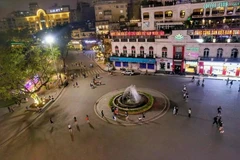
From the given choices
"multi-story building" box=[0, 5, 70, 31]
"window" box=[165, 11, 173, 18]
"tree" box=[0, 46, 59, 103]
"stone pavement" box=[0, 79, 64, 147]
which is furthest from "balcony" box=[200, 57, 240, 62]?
"multi-story building" box=[0, 5, 70, 31]

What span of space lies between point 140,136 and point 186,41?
93.8 feet

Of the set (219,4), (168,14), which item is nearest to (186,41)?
(219,4)

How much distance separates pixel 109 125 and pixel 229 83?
2772cm

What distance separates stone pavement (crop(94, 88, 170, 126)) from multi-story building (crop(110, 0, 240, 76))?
14.0 m

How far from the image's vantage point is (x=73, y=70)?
183 ft

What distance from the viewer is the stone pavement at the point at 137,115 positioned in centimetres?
2703

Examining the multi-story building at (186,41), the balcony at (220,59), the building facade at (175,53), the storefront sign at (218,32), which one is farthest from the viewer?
the building facade at (175,53)

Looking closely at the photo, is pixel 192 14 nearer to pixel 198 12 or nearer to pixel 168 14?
pixel 198 12

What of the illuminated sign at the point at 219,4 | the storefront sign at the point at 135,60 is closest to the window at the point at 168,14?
the illuminated sign at the point at 219,4

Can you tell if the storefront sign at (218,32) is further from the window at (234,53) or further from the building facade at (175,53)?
the window at (234,53)

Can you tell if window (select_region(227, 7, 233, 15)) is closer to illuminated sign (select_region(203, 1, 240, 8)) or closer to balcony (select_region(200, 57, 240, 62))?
illuminated sign (select_region(203, 1, 240, 8))

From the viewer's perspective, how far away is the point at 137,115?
28547 millimetres

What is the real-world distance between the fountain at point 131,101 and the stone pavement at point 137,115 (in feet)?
4.91

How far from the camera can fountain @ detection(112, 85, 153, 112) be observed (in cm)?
3005
